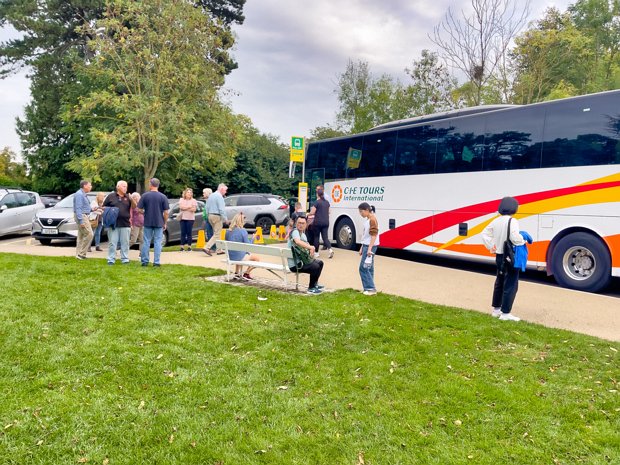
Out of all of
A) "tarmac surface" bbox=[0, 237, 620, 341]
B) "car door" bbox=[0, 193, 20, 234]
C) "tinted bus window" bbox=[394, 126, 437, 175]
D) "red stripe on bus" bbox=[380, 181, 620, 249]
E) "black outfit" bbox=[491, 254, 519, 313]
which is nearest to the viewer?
"black outfit" bbox=[491, 254, 519, 313]

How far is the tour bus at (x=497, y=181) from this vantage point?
8.52 meters

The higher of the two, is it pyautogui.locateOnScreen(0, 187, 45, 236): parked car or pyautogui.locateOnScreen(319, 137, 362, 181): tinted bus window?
pyautogui.locateOnScreen(319, 137, 362, 181): tinted bus window

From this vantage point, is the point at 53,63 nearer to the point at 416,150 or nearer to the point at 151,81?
the point at 151,81

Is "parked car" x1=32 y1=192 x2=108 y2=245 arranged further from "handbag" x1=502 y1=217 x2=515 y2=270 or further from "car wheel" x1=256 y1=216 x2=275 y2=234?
"handbag" x1=502 y1=217 x2=515 y2=270

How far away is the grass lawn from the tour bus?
12.0ft

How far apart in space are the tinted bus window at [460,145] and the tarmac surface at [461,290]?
253 cm

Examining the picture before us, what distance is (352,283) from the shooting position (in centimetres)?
891

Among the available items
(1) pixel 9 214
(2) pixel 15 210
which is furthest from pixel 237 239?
(2) pixel 15 210

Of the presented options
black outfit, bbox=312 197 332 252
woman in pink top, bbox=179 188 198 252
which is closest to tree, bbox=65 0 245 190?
woman in pink top, bbox=179 188 198 252

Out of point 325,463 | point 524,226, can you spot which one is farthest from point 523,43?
point 325,463

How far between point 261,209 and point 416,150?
942 cm

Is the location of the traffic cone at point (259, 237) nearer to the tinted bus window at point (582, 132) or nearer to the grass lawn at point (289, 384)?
the grass lawn at point (289, 384)

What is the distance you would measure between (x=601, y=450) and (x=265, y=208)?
694 inches

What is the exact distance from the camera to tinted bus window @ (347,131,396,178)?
13.0m
